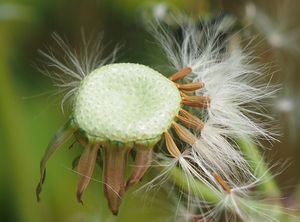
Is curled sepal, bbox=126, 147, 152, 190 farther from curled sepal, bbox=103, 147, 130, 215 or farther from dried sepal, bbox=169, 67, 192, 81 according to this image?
dried sepal, bbox=169, 67, 192, 81

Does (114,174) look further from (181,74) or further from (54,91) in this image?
(54,91)

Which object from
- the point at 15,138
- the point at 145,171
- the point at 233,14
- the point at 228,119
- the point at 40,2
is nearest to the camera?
the point at 145,171

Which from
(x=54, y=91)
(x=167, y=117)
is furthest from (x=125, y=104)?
(x=54, y=91)

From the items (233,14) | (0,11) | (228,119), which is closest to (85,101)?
(228,119)

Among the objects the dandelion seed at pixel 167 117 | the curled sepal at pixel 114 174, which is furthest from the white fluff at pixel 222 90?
the curled sepal at pixel 114 174

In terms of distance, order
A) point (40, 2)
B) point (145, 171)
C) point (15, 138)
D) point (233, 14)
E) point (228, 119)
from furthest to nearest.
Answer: point (40, 2) < point (15, 138) < point (233, 14) < point (228, 119) < point (145, 171)

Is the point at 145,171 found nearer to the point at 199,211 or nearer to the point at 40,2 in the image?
the point at 199,211
